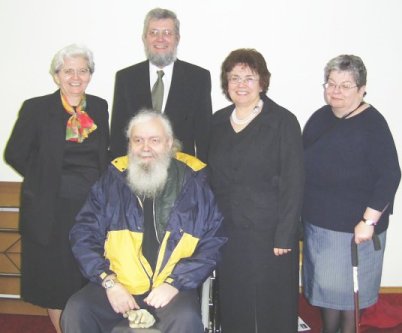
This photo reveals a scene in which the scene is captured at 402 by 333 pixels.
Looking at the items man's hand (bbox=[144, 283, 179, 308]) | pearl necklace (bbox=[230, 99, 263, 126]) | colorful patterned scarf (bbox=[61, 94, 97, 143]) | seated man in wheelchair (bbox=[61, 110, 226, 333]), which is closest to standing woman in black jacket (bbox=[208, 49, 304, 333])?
pearl necklace (bbox=[230, 99, 263, 126])

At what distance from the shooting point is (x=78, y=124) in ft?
7.04

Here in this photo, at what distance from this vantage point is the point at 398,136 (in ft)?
10.1

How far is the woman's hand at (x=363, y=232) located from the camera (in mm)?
1881

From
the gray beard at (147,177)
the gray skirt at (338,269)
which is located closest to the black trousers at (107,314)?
the gray beard at (147,177)

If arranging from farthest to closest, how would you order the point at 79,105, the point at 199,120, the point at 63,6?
the point at 63,6 → the point at 199,120 → the point at 79,105

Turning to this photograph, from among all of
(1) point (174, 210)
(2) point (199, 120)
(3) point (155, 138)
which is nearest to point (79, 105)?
(3) point (155, 138)

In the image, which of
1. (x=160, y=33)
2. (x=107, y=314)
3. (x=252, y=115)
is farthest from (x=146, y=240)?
(x=160, y=33)

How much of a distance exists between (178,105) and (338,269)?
4.15ft

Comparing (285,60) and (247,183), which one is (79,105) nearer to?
(247,183)

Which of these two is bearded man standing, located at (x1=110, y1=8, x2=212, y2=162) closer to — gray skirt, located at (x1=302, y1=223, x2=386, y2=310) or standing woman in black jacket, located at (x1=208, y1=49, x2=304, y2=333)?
standing woman in black jacket, located at (x1=208, y1=49, x2=304, y2=333)

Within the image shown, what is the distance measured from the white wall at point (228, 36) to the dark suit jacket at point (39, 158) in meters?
1.00

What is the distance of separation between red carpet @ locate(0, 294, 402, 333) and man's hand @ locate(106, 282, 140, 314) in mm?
1197

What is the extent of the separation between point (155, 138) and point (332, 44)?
1.70 metres

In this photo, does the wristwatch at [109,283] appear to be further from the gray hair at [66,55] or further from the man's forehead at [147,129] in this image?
the gray hair at [66,55]
